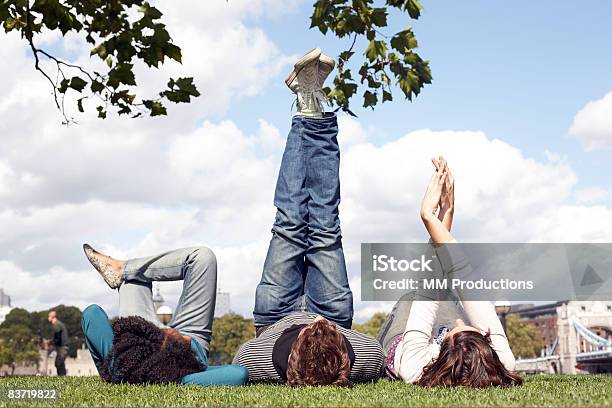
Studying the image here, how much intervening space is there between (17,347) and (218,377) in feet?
340

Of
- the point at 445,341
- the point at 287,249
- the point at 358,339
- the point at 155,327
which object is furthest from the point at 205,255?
the point at 445,341

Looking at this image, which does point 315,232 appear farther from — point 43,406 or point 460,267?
point 43,406

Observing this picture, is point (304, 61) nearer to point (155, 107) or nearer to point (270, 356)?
point (155, 107)

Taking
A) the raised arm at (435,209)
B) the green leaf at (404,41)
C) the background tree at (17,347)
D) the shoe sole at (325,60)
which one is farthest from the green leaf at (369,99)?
the background tree at (17,347)

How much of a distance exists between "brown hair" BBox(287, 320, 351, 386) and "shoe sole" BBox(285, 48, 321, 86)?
290 centimetres

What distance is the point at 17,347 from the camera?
101 meters

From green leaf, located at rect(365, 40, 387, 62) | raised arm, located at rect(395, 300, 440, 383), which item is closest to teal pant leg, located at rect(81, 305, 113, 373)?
raised arm, located at rect(395, 300, 440, 383)

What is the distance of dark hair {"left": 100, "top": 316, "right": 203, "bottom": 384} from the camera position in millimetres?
6102

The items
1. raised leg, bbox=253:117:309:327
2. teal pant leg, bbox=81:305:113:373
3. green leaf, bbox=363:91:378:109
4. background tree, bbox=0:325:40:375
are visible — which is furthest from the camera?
background tree, bbox=0:325:40:375

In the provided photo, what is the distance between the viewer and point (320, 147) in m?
7.39

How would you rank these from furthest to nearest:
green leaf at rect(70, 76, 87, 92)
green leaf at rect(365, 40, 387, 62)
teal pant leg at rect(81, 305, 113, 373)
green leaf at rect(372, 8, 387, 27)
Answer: green leaf at rect(70, 76, 87, 92), green leaf at rect(365, 40, 387, 62), green leaf at rect(372, 8, 387, 27), teal pant leg at rect(81, 305, 113, 373)

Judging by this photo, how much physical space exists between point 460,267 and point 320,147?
1.88m

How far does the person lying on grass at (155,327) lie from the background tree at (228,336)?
8865 cm

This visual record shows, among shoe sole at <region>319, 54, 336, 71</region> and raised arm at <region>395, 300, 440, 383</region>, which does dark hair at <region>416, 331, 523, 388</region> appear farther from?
shoe sole at <region>319, 54, 336, 71</region>
